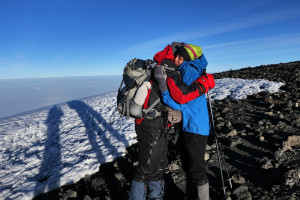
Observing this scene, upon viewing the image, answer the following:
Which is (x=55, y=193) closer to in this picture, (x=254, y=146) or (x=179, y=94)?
(x=179, y=94)

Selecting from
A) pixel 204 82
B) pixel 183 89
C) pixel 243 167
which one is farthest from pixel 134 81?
pixel 243 167

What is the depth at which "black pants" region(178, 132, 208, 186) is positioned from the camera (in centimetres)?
296

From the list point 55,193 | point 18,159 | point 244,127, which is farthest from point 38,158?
point 244,127

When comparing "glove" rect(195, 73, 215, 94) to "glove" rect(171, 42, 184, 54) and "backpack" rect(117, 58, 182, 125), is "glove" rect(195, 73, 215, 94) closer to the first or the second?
"backpack" rect(117, 58, 182, 125)

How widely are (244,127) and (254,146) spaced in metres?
1.42

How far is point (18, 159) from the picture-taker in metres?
6.70

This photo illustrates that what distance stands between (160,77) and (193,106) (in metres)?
0.79

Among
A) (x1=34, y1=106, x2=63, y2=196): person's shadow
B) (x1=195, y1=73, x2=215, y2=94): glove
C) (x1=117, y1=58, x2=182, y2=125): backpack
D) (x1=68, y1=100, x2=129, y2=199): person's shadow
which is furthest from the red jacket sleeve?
(x1=34, y1=106, x2=63, y2=196): person's shadow

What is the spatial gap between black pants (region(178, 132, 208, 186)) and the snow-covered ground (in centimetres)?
117

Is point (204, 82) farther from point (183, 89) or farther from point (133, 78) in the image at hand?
point (133, 78)

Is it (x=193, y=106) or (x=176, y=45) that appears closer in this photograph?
(x=193, y=106)

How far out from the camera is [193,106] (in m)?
2.93

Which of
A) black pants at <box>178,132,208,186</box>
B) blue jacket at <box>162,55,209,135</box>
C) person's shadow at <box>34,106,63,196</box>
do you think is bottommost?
person's shadow at <box>34,106,63,196</box>

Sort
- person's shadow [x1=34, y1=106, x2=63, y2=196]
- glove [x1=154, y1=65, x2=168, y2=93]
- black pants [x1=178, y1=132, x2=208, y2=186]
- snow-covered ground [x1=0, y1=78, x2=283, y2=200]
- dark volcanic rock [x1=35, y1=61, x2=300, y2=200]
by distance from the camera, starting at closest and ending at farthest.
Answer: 1. glove [x1=154, y1=65, x2=168, y2=93]
2. black pants [x1=178, y1=132, x2=208, y2=186]
3. dark volcanic rock [x1=35, y1=61, x2=300, y2=200]
4. person's shadow [x1=34, y1=106, x2=63, y2=196]
5. snow-covered ground [x1=0, y1=78, x2=283, y2=200]
